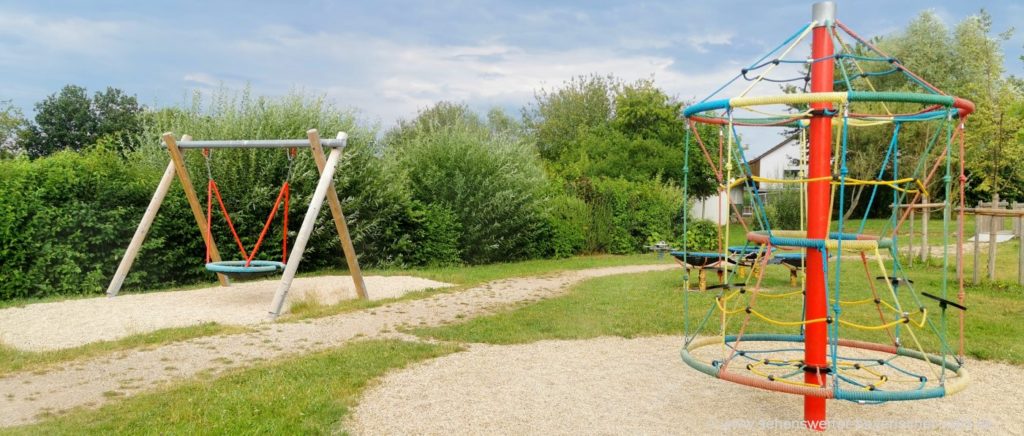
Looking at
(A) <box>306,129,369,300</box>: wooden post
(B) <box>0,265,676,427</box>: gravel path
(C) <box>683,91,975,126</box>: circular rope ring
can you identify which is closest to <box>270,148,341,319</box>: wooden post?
(A) <box>306,129,369,300</box>: wooden post

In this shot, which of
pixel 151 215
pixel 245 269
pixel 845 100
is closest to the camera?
pixel 845 100

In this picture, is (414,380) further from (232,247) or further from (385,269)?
(385,269)

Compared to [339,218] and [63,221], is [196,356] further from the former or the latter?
[63,221]

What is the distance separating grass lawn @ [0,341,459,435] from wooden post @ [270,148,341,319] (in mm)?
2515

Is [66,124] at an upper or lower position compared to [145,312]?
upper

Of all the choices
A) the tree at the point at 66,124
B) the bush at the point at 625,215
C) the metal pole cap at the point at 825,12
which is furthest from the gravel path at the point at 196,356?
the tree at the point at 66,124

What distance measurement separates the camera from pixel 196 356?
6.54 meters

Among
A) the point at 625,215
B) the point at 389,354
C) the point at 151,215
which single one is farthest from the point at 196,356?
the point at 625,215

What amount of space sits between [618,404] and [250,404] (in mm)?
2538

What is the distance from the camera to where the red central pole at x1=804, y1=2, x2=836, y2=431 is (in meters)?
4.02

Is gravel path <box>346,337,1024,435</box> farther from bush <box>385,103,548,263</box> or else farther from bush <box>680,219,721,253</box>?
bush <box>680,219,721,253</box>

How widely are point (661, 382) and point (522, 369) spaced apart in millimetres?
1153

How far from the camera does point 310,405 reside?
4.89m

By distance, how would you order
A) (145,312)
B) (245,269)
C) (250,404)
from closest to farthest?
(250,404) → (245,269) → (145,312)
